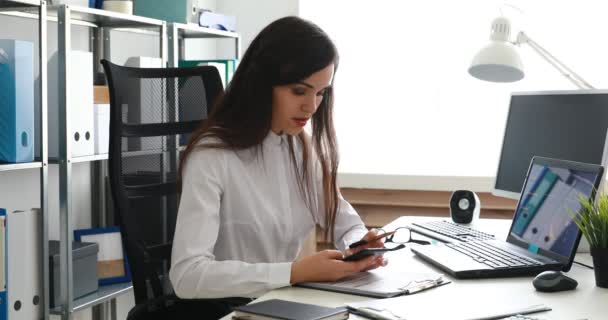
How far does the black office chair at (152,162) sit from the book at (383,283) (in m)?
0.30

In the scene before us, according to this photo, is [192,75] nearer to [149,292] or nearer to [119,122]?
[119,122]

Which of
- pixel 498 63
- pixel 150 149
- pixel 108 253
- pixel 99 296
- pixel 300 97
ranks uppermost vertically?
pixel 498 63

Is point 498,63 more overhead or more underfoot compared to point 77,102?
more overhead

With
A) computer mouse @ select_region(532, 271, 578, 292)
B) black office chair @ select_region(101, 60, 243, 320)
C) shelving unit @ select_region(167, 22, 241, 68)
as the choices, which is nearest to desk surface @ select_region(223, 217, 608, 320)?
computer mouse @ select_region(532, 271, 578, 292)

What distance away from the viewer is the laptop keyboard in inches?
67.5

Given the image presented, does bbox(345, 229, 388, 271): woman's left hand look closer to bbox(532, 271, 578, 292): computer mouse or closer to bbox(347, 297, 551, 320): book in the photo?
bbox(347, 297, 551, 320): book

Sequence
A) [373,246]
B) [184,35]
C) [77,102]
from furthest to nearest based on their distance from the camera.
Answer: [184,35], [77,102], [373,246]

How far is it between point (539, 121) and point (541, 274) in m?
0.78

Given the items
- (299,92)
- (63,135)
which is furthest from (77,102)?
(299,92)

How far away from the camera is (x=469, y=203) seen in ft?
8.00

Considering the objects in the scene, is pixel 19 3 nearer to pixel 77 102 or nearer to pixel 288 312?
pixel 77 102

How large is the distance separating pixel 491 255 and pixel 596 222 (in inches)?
11.7

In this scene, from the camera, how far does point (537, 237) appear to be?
185cm

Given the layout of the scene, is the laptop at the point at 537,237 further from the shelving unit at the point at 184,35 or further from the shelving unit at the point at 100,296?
the shelving unit at the point at 184,35
